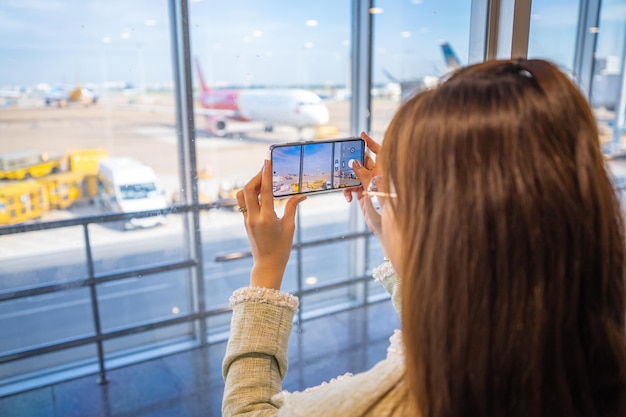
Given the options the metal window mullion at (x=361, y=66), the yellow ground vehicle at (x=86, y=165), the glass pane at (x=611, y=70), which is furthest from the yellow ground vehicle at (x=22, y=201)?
the glass pane at (x=611, y=70)

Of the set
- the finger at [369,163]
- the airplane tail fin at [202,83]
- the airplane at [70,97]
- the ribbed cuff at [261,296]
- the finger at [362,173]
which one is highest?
the airplane tail fin at [202,83]

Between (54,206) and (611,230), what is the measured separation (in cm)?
177

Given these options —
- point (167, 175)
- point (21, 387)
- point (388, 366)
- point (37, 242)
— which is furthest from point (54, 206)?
point (388, 366)

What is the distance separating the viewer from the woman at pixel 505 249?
40 centimetres

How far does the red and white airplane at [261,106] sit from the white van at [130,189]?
1.05ft

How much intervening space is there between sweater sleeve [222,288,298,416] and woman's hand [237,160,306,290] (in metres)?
0.03

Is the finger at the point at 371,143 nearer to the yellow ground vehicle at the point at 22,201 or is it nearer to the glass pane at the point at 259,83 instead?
the glass pane at the point at 259,83

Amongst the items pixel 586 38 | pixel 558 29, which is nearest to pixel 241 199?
pixel 558 29

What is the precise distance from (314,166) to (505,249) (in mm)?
427

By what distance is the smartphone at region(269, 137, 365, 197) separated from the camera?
0.74 metres

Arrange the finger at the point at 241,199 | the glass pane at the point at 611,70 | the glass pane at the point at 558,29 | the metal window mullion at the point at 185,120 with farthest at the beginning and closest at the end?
the glass pane at the point at 611,70 < the glass pane at the point at 558,29 < the metal window mullion at the point at 185,120 < the finger at the point at 241,199

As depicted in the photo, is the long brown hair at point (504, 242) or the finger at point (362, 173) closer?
the long brown hair at point (504, 242)

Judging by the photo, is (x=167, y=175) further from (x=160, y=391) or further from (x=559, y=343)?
(x=559, y=343)

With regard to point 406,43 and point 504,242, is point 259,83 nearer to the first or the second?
point 406,43
